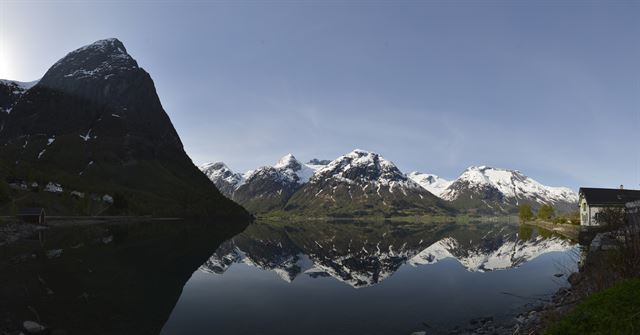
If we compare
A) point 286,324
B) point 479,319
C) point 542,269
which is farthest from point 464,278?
point 286,324

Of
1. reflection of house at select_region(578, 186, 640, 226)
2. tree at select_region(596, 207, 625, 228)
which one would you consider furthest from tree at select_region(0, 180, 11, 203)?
reflection of house at select_region(578, 186, 640, 226)

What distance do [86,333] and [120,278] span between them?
20.0 metres

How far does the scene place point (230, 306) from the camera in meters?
34.7

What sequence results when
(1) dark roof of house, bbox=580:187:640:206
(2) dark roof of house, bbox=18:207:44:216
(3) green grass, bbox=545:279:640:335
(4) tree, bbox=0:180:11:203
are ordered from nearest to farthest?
(3) green grass, bbox=545:279:640:335 < (1) dark roof of house, bbox=580:187:640:206 < (2) dark roof of house, bbox=18:207:44:216 < (4) tree, bbox=0:180:11:203

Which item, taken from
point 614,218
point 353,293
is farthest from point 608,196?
point 353,293

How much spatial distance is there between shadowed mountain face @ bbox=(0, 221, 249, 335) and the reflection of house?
103525 millimetres

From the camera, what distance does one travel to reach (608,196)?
106 metres

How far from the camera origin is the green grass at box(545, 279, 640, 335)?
471 inches

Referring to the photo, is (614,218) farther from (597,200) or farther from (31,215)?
(31,215)

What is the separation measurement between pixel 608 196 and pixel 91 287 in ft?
412

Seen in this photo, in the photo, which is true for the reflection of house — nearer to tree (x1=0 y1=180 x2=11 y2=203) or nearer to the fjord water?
the fjord water

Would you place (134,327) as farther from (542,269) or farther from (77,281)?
(542,269)

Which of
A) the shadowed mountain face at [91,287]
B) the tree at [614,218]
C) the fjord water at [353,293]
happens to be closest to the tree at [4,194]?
the shadowed mountain face at [91,287]

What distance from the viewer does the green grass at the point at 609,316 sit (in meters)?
12.0
